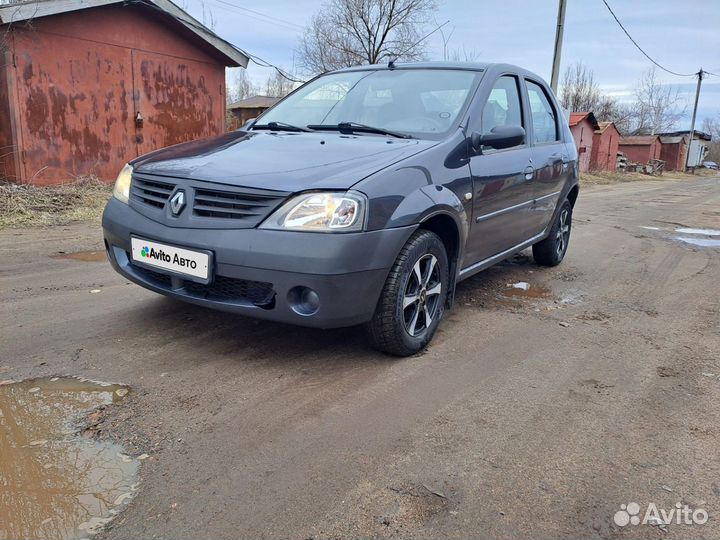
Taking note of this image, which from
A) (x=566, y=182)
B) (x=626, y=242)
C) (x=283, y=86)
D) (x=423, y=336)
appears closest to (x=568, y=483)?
(x=423, y=336)

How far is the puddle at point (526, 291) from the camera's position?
4.84m

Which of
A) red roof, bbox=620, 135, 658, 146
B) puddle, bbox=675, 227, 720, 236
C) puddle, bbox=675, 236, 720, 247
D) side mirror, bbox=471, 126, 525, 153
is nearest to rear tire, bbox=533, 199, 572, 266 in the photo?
side mirror, bbox=471, 126, 525, 153

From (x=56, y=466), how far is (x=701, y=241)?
8.49m

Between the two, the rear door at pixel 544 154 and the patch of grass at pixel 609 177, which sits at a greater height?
the rear door at pixel 544 154

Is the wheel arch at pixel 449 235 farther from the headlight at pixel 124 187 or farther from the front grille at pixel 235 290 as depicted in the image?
the headlight at pixel 124 187

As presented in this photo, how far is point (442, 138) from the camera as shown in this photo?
11.5 ft

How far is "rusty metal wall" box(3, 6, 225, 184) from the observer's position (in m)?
9.45

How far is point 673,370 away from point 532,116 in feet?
7.96

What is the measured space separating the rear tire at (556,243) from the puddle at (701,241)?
113 inches

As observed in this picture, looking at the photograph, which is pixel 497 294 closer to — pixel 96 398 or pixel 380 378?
pixel 380 378

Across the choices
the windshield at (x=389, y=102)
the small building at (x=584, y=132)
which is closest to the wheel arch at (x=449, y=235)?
the windshield at (x=389, y=102)

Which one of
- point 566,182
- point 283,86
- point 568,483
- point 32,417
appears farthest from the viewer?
point 283,86

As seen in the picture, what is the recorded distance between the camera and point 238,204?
2.87 meters

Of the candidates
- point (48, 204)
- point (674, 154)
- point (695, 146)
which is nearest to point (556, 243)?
point (48, 204)
